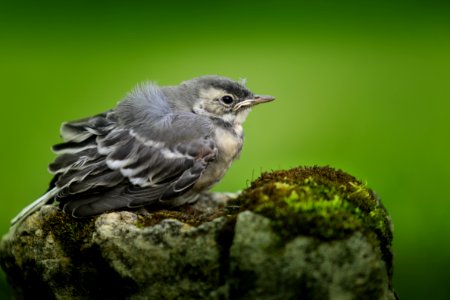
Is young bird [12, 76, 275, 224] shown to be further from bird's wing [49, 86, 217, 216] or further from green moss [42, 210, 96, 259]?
green moss [42, 210, 96, 259]

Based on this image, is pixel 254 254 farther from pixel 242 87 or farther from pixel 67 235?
pixel 242 87

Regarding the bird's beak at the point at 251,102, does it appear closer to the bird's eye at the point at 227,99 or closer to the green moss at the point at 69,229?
the bird's eye at the point at 227,99

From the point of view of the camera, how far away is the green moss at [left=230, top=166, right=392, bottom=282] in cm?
478

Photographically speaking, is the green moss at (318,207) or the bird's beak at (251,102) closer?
the green moss at (318,207)

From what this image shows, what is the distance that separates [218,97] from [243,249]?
2.72m

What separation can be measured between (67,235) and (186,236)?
1.50 meters

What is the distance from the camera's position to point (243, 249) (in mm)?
4809

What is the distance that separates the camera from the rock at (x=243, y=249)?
4758 mm

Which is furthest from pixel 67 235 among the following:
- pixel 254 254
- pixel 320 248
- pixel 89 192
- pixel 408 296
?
pixel 408 296

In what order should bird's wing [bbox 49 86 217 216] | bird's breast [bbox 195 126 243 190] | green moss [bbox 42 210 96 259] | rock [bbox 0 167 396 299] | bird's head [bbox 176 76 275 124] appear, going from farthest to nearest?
1. bird's head [bbox 176 76 275 124]
2. bird's breast [bbox 195 126 243 190]
3. bird's wing [bbox 49 86 217 216]
4. green moss [bbox 42 210 96 259]
5. rock [bbox 0 167 396 299]

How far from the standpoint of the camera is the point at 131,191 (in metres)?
6.37

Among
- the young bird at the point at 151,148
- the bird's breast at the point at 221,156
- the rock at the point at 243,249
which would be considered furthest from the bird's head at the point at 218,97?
the rock at the point at 243,249

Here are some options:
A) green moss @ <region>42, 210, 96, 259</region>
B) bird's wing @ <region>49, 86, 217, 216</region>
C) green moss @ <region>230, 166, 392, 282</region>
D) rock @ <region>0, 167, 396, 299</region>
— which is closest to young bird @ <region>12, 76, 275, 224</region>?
bird's wing @ <region>49, 86, 217, 216</region>

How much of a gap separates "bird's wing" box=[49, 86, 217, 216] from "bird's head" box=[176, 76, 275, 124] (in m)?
0.27
